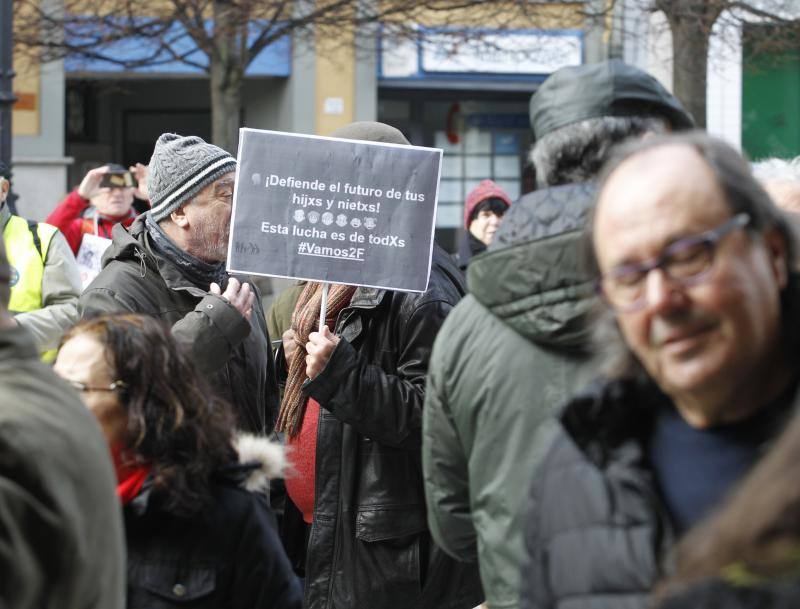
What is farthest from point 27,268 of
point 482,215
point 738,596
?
point 738,596

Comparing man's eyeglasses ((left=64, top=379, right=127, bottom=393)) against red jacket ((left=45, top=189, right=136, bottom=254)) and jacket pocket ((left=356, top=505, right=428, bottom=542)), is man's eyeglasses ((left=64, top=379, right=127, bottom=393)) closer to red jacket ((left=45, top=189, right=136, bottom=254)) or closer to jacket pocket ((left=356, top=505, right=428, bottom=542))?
jacket pocket ((left=356, top=505, right=428, bottom=542))

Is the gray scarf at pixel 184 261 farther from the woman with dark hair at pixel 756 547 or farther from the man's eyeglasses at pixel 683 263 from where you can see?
the woman with dark hair at pixel 756 547

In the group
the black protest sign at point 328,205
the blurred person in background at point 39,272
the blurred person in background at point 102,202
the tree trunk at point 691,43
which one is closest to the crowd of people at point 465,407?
the black protest sign at point 328,205

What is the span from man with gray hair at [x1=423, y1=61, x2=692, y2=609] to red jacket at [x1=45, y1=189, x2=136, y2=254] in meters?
5.92

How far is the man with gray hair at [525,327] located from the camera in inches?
106

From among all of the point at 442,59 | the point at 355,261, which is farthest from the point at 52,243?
the point at 442,59

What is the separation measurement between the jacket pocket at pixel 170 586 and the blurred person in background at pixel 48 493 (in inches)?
20.4

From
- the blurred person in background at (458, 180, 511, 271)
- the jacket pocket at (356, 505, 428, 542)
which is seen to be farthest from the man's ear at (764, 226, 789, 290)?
the blurred person in background at (458, 180, 511, 271)

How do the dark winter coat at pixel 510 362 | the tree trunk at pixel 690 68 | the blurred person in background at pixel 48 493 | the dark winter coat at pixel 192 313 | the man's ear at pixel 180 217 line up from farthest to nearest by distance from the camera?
1. the tree trunk at pixel 690 68
2. the man's ear at pixel 180 217
3. the dark winter coat at pixel 192 313
4. the dark winter coat at pixel 510 362
5. the blurred person in background at pixel 48 493

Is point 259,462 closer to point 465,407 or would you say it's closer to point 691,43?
point 465,407

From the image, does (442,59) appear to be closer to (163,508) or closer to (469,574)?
(469,574)

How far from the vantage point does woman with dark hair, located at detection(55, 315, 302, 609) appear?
2.70 metres

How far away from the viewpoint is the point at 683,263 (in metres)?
1.78

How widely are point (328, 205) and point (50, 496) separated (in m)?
2.57
